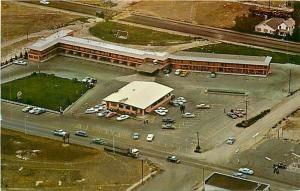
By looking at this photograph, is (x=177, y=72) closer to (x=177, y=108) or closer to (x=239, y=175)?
Answer: (x=177, y=108)

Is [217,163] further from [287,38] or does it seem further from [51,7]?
[51,7]

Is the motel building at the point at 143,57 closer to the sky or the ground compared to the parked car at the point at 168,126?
closer to the sky

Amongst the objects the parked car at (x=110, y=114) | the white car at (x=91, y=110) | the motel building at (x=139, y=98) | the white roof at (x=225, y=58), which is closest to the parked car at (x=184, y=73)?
the white roof at (x=225, y=58)

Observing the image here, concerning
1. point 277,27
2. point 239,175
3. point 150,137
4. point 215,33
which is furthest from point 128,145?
point 277,27

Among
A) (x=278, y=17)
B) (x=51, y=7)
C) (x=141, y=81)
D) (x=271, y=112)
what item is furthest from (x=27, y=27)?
(x=271, y=112)

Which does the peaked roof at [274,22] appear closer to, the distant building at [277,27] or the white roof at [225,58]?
the distant building at [277,27]

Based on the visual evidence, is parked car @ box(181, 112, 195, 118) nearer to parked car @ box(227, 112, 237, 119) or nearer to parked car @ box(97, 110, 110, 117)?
parked car @ box(227, 112, 237, 119)
